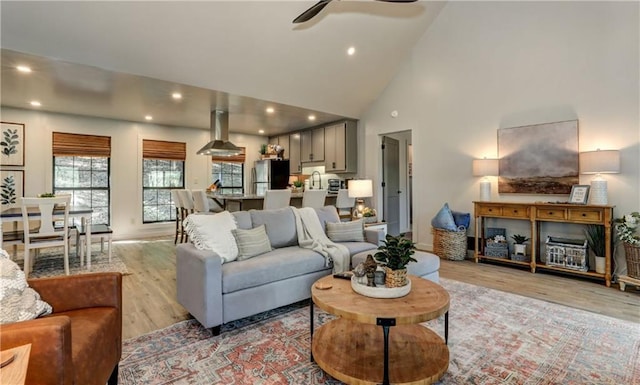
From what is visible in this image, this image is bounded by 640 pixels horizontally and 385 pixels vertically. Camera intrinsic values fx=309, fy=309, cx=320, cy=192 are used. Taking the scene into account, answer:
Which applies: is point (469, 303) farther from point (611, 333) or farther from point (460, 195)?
point (460, 195)

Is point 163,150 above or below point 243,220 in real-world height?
above

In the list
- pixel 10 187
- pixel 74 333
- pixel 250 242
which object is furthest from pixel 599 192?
pixel 10 187

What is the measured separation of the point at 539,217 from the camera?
3975 millimetres

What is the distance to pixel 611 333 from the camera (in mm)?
2342

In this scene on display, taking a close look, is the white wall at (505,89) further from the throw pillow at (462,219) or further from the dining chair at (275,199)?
the dining chair at (275,199)

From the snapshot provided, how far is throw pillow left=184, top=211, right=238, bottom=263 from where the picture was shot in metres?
2.62

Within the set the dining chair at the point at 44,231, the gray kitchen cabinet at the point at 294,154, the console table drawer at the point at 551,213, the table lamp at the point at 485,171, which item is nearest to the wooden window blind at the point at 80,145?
the dining chair at the point at 44,231

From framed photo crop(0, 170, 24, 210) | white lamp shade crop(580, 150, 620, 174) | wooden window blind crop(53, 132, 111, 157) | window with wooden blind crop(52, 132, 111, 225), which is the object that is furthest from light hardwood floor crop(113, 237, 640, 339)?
wooden window blind crop(53, 132, 111, 157)

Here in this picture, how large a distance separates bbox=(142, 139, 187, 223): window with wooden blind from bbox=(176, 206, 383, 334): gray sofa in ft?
15.7

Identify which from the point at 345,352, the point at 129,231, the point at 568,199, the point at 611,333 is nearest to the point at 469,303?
the point at 611,333

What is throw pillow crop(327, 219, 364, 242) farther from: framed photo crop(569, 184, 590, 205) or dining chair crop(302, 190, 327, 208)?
framed photo crop(569, 184, 590, 205)

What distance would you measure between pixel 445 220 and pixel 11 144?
7.40m

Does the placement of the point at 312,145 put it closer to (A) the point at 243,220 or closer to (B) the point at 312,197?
(B) the point at 312,197

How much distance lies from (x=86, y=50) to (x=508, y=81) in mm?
5456
